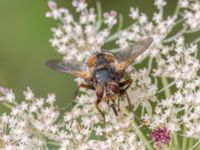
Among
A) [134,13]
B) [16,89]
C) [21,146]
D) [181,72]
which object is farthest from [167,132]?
[16,89]

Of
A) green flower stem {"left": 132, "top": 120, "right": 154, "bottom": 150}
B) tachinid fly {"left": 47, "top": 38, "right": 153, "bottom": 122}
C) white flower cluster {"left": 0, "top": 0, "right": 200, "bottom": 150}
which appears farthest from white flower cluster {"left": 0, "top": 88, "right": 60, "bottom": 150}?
green flower stem {"left": 132, "top": 120, "right": 154, "bottom": 150}

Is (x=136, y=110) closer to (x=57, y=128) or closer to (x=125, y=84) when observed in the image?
(x=125, y=84)

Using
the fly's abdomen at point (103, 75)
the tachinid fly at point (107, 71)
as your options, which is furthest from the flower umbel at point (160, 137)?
the fly's abdomen at point (103, 75)

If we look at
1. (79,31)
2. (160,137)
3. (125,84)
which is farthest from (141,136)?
(79,31)

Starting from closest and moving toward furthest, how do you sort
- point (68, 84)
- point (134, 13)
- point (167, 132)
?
point (167, 132), point (134, 13), point (68, 84)

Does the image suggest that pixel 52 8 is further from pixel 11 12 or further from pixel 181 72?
pixel 181 72

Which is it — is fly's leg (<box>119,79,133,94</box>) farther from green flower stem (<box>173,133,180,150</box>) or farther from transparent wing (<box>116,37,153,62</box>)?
green flower stem (<box>173,133,180,150</box>)
